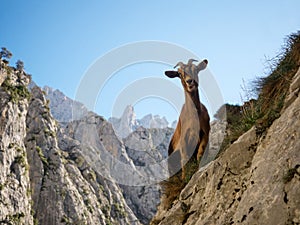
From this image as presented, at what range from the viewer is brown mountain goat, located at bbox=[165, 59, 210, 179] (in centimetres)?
834

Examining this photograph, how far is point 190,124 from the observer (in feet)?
28.2

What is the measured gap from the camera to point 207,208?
214 inches

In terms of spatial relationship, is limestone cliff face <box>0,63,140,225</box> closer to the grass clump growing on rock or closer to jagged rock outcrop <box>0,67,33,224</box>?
jagged rock outcrop <box>0,67,33,224</box>

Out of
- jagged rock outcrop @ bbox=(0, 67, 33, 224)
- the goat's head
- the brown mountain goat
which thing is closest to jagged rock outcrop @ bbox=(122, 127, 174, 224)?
jagged rock outcrop @ bbox=(0, 67, 33, 224)

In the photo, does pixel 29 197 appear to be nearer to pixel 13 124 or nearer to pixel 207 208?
pixel 13 124

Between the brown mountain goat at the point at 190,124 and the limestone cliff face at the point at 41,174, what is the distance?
57436 millimetres

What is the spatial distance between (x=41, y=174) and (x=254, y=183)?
A: 7792 cm

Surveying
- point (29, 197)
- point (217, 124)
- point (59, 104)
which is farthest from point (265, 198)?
point (59, 104)

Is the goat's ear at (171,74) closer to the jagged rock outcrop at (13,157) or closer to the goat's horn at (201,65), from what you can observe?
the goat's horn at (201,65)

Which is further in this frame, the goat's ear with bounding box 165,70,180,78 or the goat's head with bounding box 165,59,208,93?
the goat's ear with bounding box 165,70,180,78

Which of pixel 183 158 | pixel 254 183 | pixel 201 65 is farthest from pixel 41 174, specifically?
pixel 254 183

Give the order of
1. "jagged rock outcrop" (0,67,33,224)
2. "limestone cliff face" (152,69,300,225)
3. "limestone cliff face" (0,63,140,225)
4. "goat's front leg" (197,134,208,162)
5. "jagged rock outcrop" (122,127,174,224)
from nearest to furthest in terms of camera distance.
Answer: "limestone cliff face" (152,69,300,225)
"goat's front leg" (197,134,208,162)
"jagged rock outcrop" (0,67,33,224)
"limestone cliff face" (0,63,140,225)
"jagged rock outcrop" (122,127,174,224)

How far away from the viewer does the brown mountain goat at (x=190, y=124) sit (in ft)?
27.3

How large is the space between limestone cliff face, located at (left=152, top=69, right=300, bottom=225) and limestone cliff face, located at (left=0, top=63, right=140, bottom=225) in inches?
2361
